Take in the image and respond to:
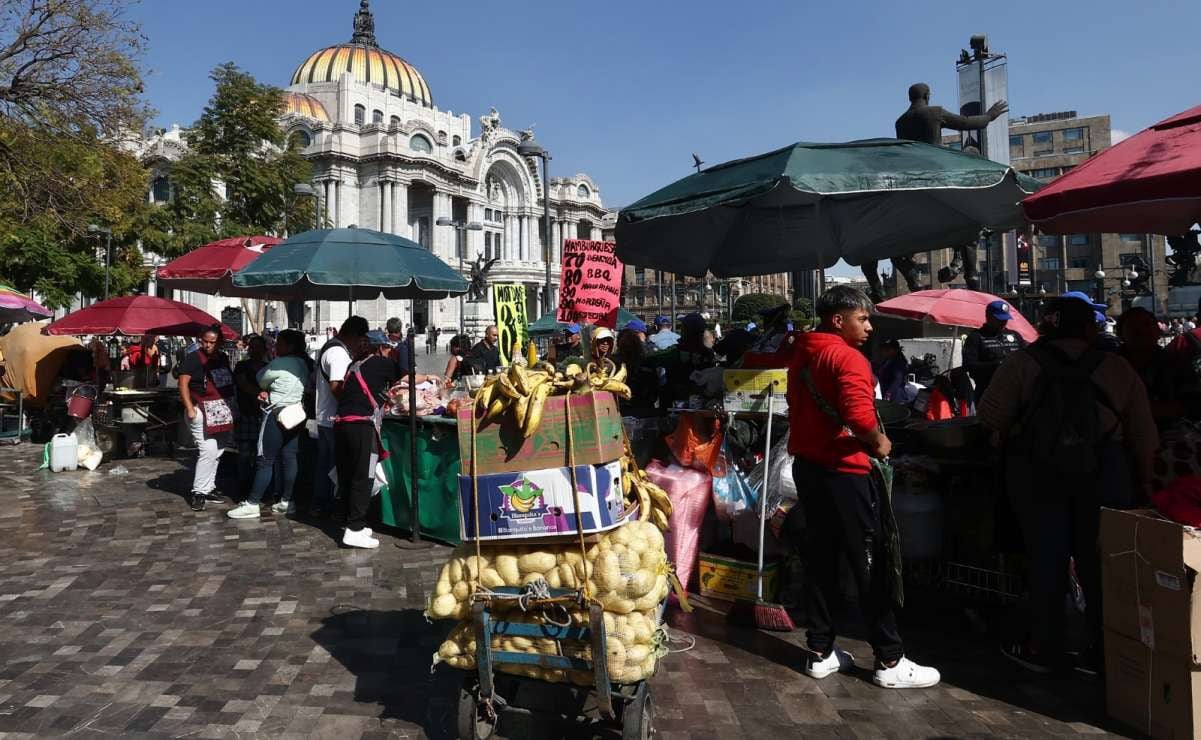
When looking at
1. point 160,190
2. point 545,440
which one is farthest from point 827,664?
point 160,190

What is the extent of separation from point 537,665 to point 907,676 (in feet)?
5.88

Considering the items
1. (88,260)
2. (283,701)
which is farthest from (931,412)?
(88,260)

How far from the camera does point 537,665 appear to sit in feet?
9.95

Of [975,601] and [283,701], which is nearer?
[283,701]

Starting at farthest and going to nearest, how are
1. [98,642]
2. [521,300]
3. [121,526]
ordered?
[521,300]
[121,526]
[98,642]

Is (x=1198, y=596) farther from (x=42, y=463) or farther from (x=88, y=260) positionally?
(x=88, y=260)

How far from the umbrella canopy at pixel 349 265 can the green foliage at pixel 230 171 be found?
17.2m

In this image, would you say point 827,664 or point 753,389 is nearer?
point 827,664

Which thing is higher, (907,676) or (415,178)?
(415,178)

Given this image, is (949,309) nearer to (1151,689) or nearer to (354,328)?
(1151,689)

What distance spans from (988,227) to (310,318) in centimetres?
5499

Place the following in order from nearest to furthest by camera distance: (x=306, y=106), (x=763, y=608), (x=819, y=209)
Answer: (x=763, y=608) → (x=819, y=209) → (x=306, y=106)

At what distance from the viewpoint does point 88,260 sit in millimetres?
25688

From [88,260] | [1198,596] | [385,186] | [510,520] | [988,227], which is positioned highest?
[385,186]
